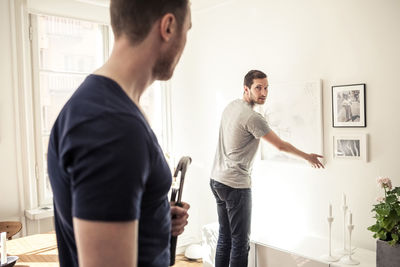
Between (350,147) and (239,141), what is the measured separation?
85 centimetres

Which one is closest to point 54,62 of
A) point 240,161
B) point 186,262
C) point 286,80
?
point 240,161

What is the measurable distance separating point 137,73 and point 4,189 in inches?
115

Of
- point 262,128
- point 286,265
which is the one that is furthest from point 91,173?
point 286,265

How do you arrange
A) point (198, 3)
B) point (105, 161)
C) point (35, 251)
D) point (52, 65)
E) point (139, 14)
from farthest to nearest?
point (198, 3) < point (52, 65) < point (35, 251) < point (139, 14) < point (105, 161)

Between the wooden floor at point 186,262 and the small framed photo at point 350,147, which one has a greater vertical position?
the small framed photo at point 350,147

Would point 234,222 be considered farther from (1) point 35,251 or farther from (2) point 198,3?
(2) point 198,3

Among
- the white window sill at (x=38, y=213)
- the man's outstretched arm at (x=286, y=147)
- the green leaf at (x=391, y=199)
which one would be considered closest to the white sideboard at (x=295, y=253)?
the green leaf at (x=391, y=199)

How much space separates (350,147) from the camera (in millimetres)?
2666

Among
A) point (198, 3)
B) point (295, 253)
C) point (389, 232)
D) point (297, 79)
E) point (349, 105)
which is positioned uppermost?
point (198, 3)

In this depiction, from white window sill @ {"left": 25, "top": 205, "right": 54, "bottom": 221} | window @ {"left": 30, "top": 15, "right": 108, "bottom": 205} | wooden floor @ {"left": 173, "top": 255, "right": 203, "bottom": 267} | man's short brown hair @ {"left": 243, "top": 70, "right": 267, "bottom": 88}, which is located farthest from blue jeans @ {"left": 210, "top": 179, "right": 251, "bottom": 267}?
window @ {"left": 30, "top": 15, "right": 108, "bottom": 205}

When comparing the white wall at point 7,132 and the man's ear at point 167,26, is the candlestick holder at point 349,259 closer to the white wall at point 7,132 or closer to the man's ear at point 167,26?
the man's ear at point 167,26

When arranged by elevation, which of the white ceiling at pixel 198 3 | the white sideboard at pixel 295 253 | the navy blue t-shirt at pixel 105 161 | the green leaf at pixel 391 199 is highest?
the white ceiling at pixel 198 3

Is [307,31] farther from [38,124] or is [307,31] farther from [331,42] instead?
[38,124]

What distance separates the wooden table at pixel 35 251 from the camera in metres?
1.74
